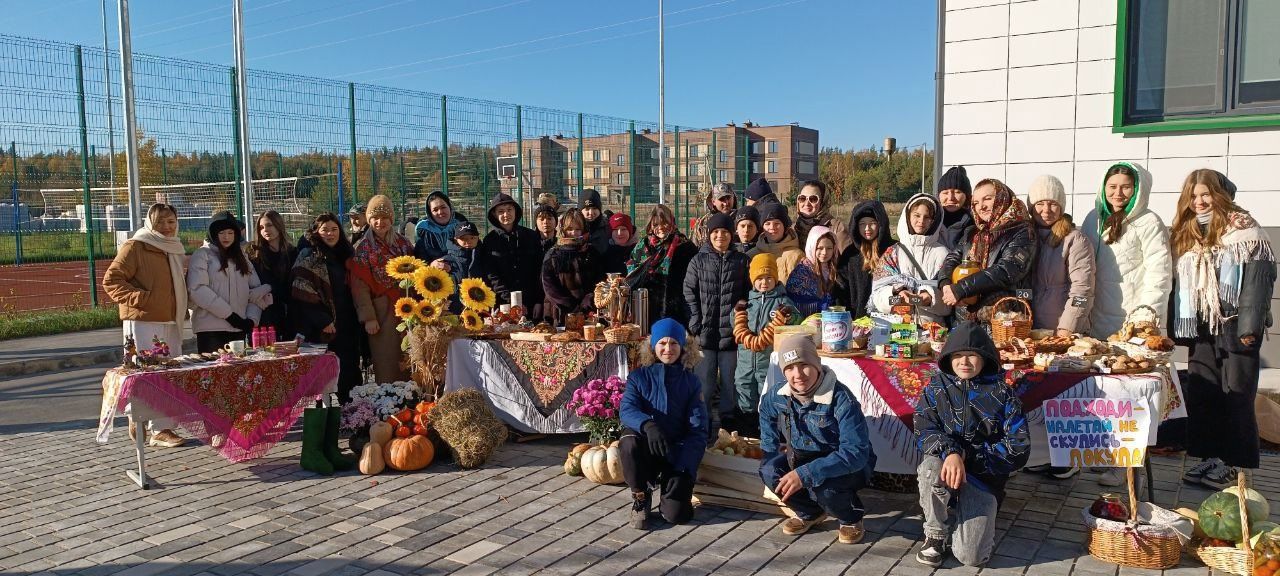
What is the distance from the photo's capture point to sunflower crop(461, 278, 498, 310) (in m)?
6.51

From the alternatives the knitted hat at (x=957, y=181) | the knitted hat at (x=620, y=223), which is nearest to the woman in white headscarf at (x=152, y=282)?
the knitted hat at (x=620, y=223)

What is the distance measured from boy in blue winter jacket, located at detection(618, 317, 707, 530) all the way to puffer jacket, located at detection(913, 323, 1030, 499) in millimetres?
1294

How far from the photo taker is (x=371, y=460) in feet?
18.4

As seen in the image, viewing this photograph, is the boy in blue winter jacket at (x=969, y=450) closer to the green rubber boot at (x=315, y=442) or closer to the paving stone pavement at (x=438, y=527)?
the paving stone pavement at (x=438, y=527)

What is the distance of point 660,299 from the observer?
684 centimetres

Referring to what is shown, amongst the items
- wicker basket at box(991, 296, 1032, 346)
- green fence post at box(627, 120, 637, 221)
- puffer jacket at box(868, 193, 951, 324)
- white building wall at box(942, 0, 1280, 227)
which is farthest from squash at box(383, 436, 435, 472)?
green fence post at box(627, 120, 637, 221)

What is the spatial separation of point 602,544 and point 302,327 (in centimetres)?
364

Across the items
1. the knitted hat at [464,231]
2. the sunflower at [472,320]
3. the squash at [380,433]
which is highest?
the knitted hat at [464,231]

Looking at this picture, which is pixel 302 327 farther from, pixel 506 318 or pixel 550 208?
pixel 550 208

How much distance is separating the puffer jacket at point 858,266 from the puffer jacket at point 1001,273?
781 mm

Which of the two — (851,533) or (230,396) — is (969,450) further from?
(230,396)

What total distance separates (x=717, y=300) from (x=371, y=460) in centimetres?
261

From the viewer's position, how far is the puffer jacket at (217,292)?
6.43m

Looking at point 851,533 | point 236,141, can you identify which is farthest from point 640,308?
point 236,141
